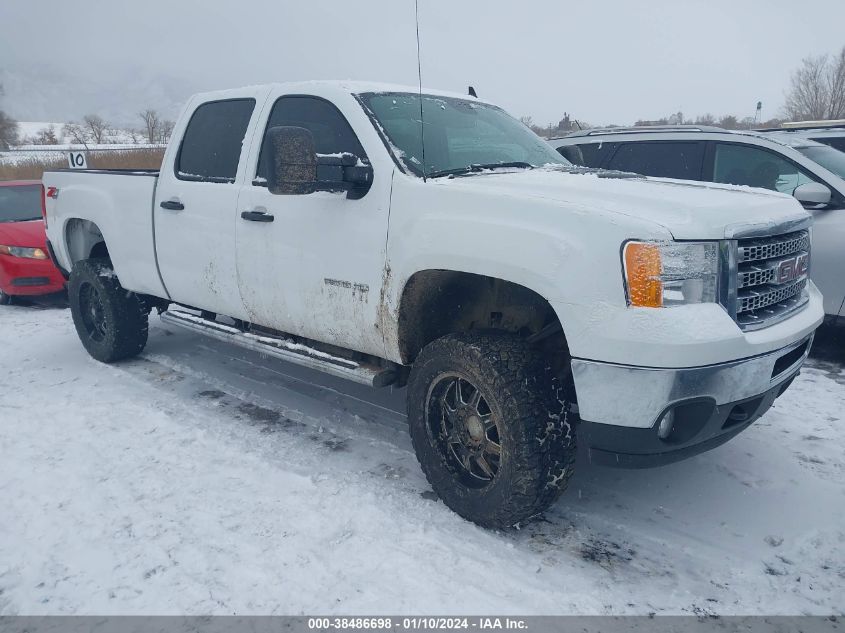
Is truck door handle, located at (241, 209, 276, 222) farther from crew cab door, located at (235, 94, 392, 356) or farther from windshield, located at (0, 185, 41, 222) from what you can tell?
windshield, located at (0, 185, 41, 222)

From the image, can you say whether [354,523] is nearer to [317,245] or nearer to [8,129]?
[317,245]

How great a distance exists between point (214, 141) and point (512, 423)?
113 inches

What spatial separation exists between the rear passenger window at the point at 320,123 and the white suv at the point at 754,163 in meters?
1.74

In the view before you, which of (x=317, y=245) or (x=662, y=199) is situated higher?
(x=662, y=199)

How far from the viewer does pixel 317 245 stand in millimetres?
3453

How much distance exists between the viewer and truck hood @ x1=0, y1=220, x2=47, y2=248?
24.9 ft

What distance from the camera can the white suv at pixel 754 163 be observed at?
16.1 ft

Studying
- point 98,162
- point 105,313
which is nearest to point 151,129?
point 98,162

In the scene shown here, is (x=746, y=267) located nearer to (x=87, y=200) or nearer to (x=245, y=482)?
(x=245, y=482)

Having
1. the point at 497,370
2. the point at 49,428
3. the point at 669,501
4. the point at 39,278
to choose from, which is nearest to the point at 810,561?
the point at 669,501

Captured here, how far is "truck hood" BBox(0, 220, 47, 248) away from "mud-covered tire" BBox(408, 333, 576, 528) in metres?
6.55

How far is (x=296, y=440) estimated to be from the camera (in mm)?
3920

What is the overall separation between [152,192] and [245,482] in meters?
2.36

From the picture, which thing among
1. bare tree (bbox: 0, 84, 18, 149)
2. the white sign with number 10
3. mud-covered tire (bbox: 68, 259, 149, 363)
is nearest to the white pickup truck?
mud-covered tire (bbox: 68, 259, 149, 363)
